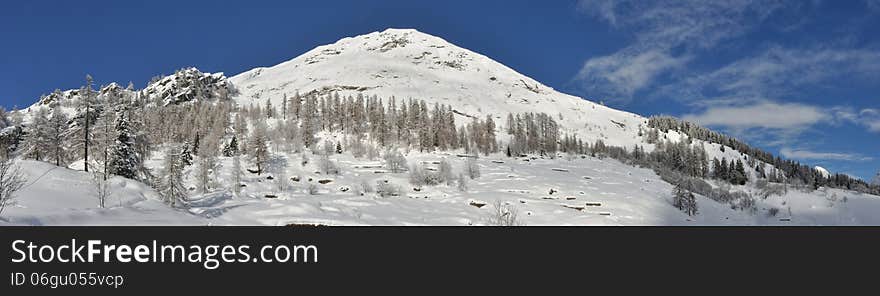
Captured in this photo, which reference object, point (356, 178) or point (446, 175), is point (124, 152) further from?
point (446, 175)

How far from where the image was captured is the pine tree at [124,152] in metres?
40.1

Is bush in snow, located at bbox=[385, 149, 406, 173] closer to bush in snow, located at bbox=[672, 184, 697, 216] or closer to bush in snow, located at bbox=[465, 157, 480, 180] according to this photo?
bush in snow, located at bbox=[465, 157, 480, 180]

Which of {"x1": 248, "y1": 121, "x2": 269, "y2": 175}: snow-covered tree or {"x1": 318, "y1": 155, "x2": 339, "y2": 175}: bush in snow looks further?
{"x1": 248, "y1": 121, "x2": 269, "y2": 175}: snow-covered tree

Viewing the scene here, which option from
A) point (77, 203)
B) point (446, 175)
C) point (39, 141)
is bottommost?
point (446, 175)

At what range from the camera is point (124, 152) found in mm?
41000

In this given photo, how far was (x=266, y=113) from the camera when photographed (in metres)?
150

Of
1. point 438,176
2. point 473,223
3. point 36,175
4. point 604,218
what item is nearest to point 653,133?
point 438,176

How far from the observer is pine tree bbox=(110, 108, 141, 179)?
131 ft

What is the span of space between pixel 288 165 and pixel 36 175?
45503mm

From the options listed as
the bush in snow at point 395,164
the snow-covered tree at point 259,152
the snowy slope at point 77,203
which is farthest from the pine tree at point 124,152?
the bush in snow at point 395,164

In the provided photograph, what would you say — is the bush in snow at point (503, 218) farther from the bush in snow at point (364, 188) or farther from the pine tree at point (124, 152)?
the pine tree at point (124, 152)

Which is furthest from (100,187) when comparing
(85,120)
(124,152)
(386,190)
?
(386,190)

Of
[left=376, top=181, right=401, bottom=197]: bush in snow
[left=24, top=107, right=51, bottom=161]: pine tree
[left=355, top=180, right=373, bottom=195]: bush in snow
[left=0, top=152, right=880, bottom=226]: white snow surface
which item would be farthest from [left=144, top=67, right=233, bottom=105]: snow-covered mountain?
[left=376, top=181, right=401, bottom=197]: bush in snow
